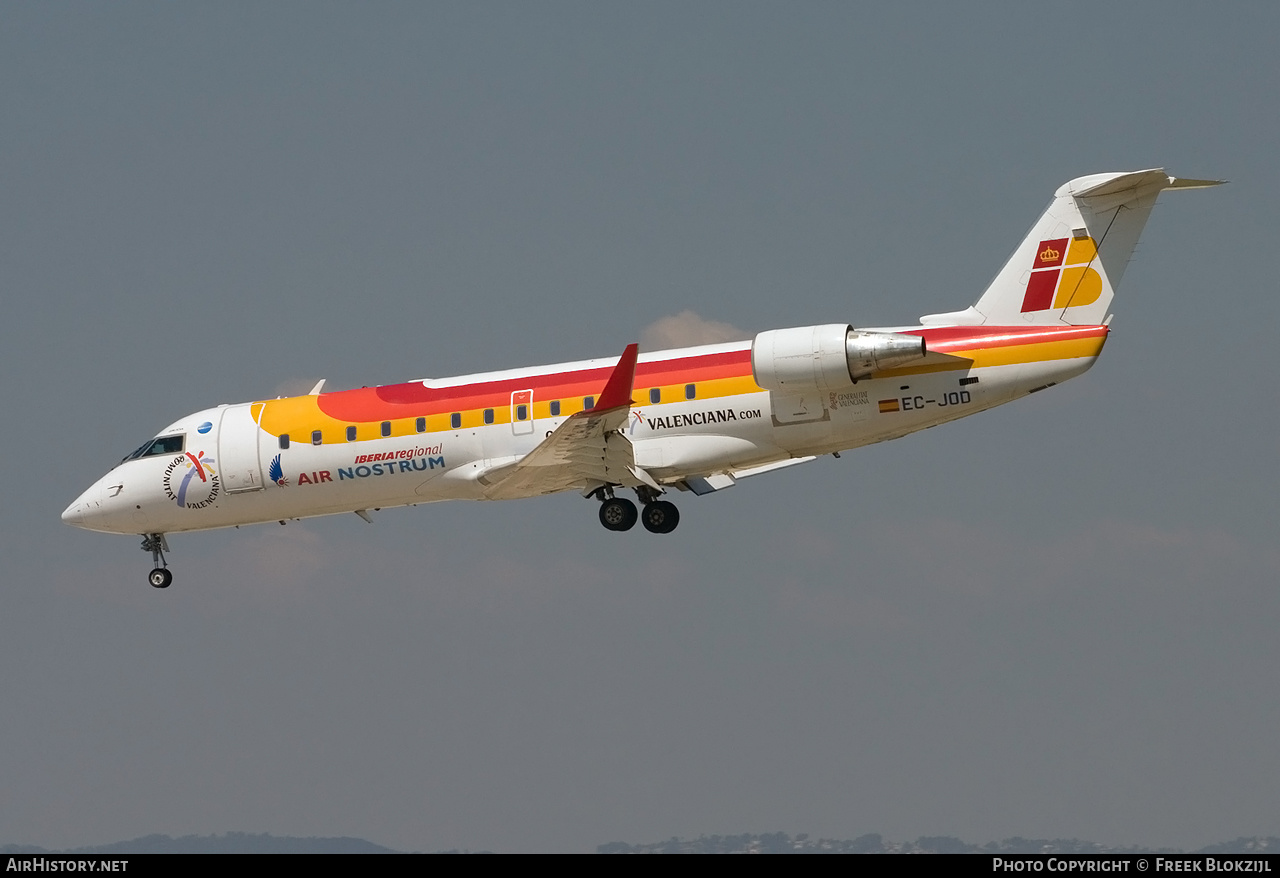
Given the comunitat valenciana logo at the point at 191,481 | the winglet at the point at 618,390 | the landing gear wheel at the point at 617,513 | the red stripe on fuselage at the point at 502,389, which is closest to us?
the winglet at the point at 618,390

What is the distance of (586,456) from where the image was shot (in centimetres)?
2905

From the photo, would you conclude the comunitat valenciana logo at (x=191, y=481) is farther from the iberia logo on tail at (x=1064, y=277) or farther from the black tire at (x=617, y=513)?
the iberia logo on tail at (x=1064, y=277)

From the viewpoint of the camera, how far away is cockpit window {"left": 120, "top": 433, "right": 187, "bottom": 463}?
107 ft

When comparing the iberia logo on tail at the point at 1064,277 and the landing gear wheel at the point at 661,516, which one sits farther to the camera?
the landing gear wheel at the point at 661,516

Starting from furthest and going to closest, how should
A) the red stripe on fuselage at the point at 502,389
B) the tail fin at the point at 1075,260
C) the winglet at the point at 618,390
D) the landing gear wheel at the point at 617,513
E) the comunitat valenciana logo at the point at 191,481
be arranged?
the comunitat valenciana logo at the point at 191,481 → the landing gear wheel at the point at 617,513 → the red stripe on fuselage at the point at 502,389 → the tail fin at the point at 1075,260 → the winglet at the point at 618,390

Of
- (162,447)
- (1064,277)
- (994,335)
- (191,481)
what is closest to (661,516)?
(994,335)

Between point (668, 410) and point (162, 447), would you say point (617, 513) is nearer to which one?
point (668, 410)

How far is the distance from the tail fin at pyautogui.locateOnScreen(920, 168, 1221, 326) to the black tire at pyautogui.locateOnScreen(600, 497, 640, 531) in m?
6.34

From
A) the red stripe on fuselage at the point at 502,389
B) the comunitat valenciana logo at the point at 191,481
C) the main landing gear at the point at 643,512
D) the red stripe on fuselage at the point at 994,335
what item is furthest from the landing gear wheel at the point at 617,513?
the comunitat valenciana logo at the point at 191,481

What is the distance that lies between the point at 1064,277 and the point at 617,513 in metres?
8.92

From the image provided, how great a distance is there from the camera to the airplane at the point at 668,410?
28031 mm

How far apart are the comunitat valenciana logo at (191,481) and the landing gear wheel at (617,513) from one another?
7.54 m

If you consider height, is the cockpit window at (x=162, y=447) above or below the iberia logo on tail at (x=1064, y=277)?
below
